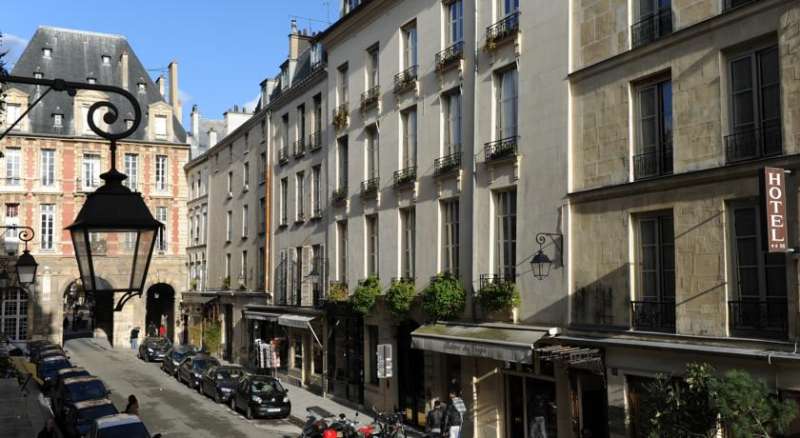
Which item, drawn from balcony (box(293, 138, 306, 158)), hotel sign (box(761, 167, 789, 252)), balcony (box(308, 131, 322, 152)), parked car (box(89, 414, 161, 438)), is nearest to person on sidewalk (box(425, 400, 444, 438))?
parked car (box(89, 414, 161, 438))

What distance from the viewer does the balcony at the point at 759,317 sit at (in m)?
13.1

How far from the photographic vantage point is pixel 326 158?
31.5 m

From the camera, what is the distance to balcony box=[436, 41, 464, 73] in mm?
22109

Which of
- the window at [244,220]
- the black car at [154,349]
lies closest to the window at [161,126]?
the black car at [154,349]

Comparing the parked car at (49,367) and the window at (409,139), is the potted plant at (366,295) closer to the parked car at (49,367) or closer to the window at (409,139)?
the window at (409,139)

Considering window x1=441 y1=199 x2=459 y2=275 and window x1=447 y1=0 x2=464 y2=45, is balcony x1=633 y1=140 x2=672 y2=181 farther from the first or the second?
window x1=447 y1=0 x2=464 y2=45

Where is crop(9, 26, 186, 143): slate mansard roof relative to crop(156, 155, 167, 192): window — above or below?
above

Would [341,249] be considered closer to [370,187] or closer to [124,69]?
[370,187]

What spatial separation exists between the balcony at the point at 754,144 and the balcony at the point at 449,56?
9.46 metres

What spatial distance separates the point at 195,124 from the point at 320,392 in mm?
36306

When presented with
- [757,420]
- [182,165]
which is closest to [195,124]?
[182,165]

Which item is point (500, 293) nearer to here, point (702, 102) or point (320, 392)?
point (702, 102)

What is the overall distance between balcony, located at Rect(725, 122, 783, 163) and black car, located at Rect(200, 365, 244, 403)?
834 inches

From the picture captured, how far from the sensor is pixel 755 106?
13773 mm
